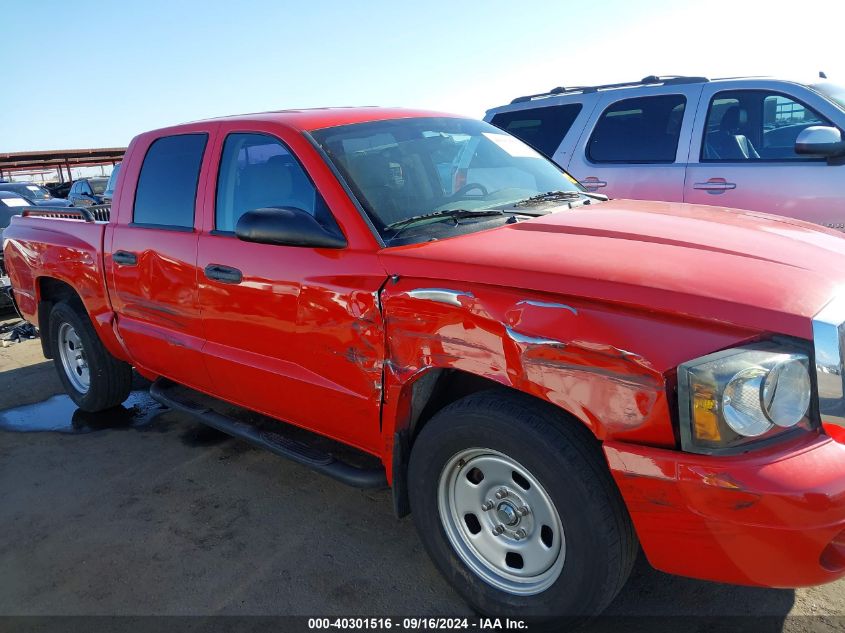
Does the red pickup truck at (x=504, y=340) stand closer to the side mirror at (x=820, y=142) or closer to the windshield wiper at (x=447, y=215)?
the windshield wiper at (x=447, y=215)

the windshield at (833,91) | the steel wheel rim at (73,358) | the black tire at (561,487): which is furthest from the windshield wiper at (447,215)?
the windshield at (833,91)

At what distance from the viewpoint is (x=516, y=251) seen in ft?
7.82

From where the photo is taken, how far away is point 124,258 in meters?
3.90

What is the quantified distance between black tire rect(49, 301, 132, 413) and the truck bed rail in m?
0.64

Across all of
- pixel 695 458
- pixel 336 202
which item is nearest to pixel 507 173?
pixel 336 202

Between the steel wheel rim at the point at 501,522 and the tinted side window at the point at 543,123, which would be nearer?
the steel wheel rim at the point at 501,522

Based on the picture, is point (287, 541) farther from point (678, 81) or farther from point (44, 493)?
point (678, 81)

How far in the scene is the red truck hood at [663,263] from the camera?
6.39 feet

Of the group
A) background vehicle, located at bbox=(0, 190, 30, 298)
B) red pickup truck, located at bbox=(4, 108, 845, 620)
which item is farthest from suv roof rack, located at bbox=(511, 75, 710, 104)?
background vehicle, located at bbox=(0, 190, 30, 298)

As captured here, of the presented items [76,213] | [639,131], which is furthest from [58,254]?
[639,131]

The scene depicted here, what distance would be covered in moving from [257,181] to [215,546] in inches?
69.2

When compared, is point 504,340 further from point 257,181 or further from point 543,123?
A: point 543,123

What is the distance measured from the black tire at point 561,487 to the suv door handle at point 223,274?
1254 millimetres

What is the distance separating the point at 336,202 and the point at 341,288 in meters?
0.39
